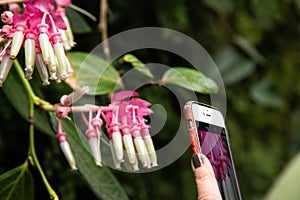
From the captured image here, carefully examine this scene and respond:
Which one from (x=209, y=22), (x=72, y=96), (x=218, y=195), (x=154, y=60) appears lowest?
(x=218, y=195)

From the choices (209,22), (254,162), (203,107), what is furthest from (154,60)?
(203,107)

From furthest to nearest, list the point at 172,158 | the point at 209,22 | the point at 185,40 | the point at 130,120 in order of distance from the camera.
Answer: the point at 209,22
the point at 185,40
the point at 172,158
the point at 130,120

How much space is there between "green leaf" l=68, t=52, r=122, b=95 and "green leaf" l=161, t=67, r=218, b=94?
0.06m

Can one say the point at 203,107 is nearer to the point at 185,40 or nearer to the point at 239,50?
the point at 185,40

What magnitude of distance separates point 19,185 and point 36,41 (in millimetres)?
197

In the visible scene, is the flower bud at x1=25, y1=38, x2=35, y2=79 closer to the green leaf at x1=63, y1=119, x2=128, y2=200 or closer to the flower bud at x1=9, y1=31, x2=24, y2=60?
the flower bud at x1=9, y1=31, x2=24, y2=60

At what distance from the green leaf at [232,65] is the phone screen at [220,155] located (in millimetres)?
733

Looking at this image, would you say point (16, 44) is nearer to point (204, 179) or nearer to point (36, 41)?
point (36, 41)

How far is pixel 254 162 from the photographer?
138 centimetres

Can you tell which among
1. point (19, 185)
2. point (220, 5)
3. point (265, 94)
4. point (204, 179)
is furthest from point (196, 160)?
point (265, 94)

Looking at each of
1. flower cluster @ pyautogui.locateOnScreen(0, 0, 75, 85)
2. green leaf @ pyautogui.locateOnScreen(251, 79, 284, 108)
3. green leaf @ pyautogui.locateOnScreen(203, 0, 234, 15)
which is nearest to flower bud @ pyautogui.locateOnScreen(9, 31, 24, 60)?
flower cluster @ pyautogui.locateOnScreen(0, 0, 75, 85)

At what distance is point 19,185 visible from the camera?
2.18 ft

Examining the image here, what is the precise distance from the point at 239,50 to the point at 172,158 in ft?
1.88

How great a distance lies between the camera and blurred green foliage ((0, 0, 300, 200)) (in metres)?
0.99
